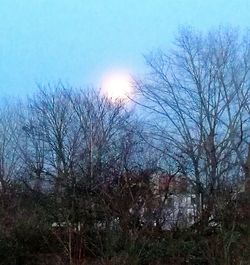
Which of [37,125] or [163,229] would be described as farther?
[37,125]

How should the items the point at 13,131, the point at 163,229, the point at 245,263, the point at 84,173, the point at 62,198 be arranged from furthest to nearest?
the point at 13,131, the point at 84,173, the point at 62,198, the point at 163,229, the point at 245,263

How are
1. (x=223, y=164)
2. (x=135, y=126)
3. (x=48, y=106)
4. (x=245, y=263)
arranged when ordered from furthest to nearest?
(x=48, y=106)
(x=135, y=126)
(x=223, y=164)
(x=245, y=263)

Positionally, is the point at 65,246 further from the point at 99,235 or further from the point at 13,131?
the point at 13,131

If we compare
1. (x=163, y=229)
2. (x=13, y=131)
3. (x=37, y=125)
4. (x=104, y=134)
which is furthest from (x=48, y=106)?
(x=163, y=229)

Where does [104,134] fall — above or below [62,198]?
above

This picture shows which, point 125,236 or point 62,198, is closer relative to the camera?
point 125,236

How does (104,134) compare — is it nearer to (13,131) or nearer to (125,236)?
(13,131)

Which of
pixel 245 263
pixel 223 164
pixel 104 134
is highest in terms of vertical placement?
pixel 104 134

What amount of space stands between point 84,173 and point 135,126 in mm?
14839

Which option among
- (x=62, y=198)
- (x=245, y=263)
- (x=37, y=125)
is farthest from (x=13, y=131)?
(x=245, y=263)

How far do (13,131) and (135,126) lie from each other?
13.7 meters

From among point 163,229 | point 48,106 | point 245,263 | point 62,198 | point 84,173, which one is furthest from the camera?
point 48,106

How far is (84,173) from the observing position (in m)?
13.1

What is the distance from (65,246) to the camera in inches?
420
